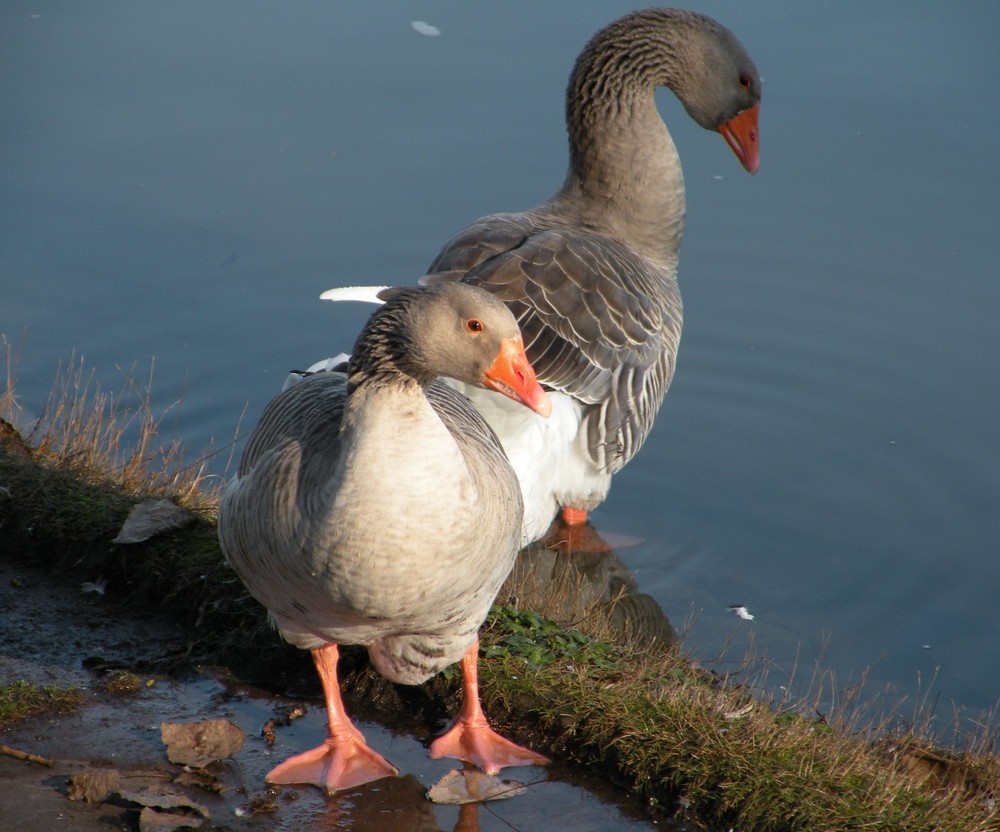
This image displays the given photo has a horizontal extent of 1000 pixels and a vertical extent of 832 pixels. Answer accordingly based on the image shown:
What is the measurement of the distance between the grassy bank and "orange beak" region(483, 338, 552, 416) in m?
1.18

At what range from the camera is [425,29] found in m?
11.3

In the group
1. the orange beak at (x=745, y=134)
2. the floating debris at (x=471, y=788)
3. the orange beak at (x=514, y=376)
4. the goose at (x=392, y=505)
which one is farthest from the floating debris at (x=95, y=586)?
the orange beak at (x=745, y=134)

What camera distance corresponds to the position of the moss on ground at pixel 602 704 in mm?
3754

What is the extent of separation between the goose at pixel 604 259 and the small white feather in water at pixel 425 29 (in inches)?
192

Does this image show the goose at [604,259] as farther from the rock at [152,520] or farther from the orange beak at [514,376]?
the orange beak at [514,376]

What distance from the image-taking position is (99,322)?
334 inches

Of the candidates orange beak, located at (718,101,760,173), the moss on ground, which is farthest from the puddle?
orange beak, located at (718,101,760,173)

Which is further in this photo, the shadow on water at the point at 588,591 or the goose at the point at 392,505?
the shadow on water at the point at 588,591

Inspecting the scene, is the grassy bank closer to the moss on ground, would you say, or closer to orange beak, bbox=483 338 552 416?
the moss on ground

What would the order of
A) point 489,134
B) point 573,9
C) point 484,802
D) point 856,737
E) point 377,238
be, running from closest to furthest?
1. point 484,802
2. point 856,737
3. point 377,238
4. point 489,134
5. point 573,9

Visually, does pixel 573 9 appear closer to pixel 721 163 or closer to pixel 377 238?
pixel 721 163

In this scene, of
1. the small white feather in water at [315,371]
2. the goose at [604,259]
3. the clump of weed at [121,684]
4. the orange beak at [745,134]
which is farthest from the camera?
the orange beak at [745,134]

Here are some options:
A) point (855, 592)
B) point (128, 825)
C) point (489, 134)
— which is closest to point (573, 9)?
point (489, 134)

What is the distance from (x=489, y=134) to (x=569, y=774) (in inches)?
272
